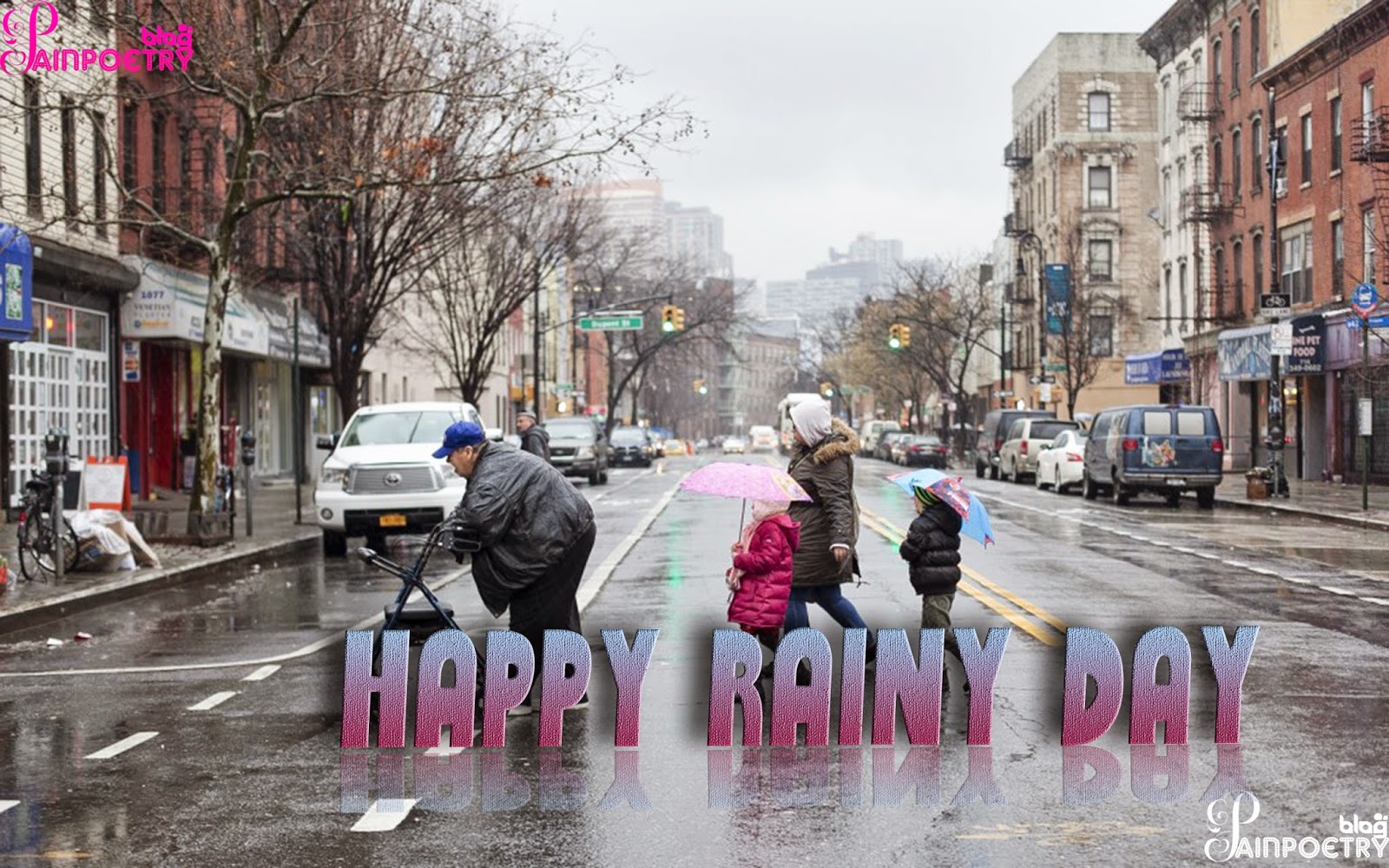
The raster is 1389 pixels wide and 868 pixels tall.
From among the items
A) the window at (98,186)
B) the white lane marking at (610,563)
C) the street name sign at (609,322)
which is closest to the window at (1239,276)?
the street name sign at (609,322)

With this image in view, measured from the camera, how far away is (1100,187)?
78062 millimetres

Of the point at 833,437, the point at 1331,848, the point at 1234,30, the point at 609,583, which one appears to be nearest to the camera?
the point at 1331,848

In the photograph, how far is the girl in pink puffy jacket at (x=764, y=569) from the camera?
967cm

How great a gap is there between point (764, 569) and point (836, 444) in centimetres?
110

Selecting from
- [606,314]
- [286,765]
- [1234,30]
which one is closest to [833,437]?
[286,765]

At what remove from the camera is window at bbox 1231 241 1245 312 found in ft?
170

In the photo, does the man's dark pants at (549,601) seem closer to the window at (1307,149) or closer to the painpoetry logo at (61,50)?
the painpoetry logo at (61,50)

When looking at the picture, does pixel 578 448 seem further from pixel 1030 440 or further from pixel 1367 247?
pixel 1367 247

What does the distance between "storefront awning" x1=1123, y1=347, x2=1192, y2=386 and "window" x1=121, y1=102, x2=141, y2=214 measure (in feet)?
121

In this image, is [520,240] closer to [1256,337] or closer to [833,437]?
[1256,337]

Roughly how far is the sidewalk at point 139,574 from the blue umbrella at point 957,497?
823 cm

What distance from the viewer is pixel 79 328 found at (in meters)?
31.4

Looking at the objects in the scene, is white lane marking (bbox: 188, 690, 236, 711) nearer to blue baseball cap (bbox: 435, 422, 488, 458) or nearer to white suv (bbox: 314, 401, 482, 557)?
blue baseball cap (bbox: 435, 422, 488, 458)

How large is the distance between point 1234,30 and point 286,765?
1985 inches
